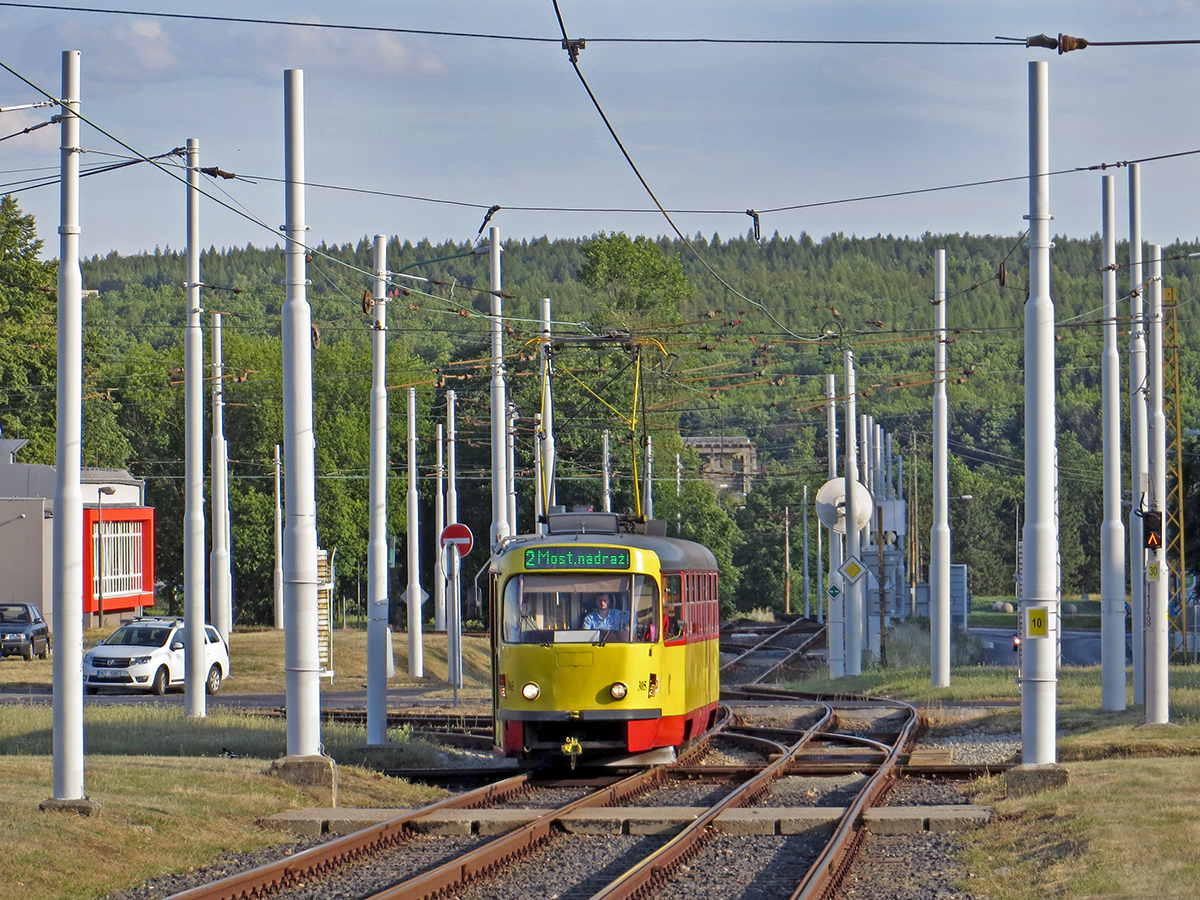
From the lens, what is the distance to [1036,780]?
52.4 ft

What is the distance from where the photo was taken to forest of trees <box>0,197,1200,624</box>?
6369 centimetres

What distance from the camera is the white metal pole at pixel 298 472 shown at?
651 inches

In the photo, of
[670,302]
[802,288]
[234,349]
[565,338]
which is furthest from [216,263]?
[565,338]

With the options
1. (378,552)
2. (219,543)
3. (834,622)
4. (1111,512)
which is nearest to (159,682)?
(219,543)

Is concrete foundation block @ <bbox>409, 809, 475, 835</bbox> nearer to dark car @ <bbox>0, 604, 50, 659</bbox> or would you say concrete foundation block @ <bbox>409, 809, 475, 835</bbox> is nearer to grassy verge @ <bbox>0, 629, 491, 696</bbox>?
grassy verge @ <bbox>0, 629, 491, 696</bbox>

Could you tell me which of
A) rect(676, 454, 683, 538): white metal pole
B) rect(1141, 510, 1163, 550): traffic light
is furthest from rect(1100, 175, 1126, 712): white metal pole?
rect(676, 454, 683, 538): white metal pole

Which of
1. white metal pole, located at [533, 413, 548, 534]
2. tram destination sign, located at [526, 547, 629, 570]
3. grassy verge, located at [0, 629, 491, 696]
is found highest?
white metal pole, located at [533, 413, 548, 534]

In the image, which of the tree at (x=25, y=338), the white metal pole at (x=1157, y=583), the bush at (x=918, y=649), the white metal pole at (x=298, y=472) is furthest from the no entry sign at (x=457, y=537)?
the tree at (x=25, y=338)

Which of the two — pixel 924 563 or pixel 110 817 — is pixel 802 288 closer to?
pixel 924 563

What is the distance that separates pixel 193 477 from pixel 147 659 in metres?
11.5

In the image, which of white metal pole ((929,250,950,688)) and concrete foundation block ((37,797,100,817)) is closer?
concrete foundation block ((37,797,100,817))

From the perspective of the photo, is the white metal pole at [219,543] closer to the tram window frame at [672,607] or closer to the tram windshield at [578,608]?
the tram window frame at [672,607]

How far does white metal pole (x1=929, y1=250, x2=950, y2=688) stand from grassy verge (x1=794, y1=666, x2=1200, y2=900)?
24.5ft

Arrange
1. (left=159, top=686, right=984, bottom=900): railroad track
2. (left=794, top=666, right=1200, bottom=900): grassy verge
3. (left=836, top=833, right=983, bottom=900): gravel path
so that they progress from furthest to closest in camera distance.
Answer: (left=159, top=686, right=984, bottom=900): railroad track < (left=836, top=833, right=983, bottom=900): gravel path < (left=794, top=666, right=1200, bottom=900): grassy verge
